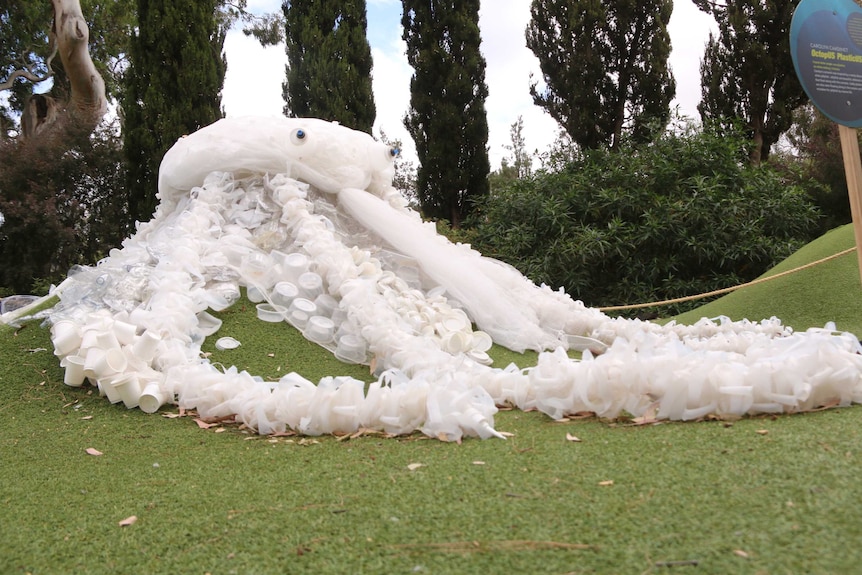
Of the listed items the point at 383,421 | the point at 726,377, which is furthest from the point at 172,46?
the point at 726,377

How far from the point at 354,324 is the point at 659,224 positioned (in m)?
4.24

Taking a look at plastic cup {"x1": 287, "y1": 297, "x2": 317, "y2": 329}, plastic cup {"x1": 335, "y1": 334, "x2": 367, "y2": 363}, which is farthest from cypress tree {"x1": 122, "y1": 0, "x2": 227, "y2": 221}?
plastic cup {"x1": 335, "y1": 334, "x2": 367, "y2": 363}

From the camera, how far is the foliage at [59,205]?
8.07m

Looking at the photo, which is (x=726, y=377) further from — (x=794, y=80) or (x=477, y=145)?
(x=794, y=80)

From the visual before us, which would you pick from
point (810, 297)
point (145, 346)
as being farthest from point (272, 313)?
point (810, 297)

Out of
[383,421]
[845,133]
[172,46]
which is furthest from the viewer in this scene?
[172,46]

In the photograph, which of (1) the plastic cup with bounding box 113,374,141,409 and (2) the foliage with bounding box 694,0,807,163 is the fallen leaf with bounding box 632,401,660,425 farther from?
(2) the foliage with bounding box 694,0,807,163

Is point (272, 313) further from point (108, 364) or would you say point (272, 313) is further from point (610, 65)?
point (610, 65)

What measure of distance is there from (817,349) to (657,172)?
16.8 feet

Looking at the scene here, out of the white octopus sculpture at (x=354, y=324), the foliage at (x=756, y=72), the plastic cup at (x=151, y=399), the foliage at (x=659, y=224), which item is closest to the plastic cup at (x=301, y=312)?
the white octopus sculpture at (x=354, y=324)

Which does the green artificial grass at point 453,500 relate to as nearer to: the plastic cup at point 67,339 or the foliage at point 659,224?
the plastic cup at point 67,339

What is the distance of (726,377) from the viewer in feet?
6.43

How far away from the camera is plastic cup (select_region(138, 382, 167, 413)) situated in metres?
2.56

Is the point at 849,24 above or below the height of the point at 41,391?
above
